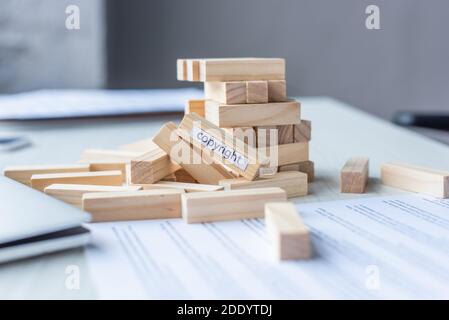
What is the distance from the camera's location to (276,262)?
64cm

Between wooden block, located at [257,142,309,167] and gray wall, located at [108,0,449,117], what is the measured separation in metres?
1.49

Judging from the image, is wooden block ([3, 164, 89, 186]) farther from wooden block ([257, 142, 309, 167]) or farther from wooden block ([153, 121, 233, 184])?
wooden block ([257, 142, 309, 167])

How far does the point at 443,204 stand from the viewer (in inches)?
34.7

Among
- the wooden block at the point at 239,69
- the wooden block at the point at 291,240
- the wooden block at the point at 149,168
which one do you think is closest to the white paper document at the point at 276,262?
the wooden block at the point at 291,240

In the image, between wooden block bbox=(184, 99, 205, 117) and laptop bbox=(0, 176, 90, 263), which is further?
wooden block bbox=(184, 99, 205, 117)

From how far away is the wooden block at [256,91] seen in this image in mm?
962

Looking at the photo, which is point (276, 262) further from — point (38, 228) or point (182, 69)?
point (182, 69)

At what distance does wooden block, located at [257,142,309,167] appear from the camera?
3.21ft

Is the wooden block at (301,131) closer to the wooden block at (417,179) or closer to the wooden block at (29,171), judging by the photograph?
the wooden block at (417,179)

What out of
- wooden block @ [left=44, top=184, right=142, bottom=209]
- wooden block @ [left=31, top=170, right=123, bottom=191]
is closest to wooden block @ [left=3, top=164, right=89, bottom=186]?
wooden block @ [left=31, top=170, right=123, bottom=191]

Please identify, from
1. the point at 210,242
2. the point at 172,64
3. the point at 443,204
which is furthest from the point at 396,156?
the point at 172,64

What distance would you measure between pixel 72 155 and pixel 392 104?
Result: 192 cm

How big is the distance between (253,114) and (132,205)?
0.27 metres

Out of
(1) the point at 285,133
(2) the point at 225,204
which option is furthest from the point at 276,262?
(1) the point at 285,133
